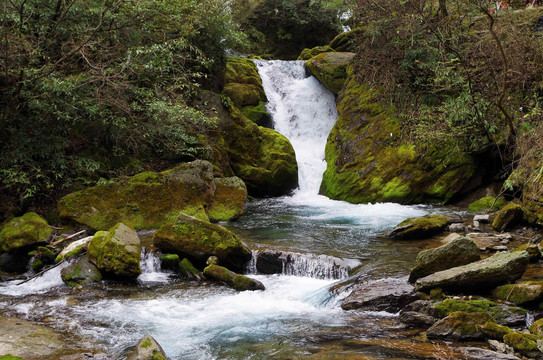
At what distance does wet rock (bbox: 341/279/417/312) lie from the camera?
18.3ft

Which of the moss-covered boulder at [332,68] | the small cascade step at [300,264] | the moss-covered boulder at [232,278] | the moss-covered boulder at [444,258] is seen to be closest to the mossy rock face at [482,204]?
the small cascade step at [300,264]

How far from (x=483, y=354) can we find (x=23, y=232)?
26.5 feet

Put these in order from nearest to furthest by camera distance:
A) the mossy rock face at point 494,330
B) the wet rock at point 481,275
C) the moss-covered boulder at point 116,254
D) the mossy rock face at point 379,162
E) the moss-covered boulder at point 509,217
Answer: the mossy rock face at point 494,330, the wet rock at point 481,275, the moss-covered boulder at point 116,254, the moss-covered boulder at point 509,217, the mossy rock face at point 379,162

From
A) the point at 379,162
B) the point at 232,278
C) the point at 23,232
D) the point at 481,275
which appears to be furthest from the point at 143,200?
the point at 379,162

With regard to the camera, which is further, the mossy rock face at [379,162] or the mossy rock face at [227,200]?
the mossy rock face at [379,162]

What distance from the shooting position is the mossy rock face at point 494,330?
4.23m

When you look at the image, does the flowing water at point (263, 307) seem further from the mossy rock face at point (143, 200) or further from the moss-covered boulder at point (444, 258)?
the mossy rock face at point (143, 200)

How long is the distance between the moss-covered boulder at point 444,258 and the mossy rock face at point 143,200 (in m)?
5.84

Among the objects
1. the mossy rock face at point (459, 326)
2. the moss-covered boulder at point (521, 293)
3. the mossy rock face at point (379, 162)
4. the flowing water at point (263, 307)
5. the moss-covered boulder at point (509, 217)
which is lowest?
the flowing water at point (263, 307)

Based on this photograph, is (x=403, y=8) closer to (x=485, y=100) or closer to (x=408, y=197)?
(x=485, y=100)

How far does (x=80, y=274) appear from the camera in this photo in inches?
275

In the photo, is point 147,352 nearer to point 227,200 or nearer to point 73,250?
point 73,250

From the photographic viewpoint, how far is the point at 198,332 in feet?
17.3

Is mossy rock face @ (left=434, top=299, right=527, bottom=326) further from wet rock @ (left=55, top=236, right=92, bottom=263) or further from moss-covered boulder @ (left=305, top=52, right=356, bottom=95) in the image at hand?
moss-covered boulder @ (left=305, top=52, right=356, bottom=95)
